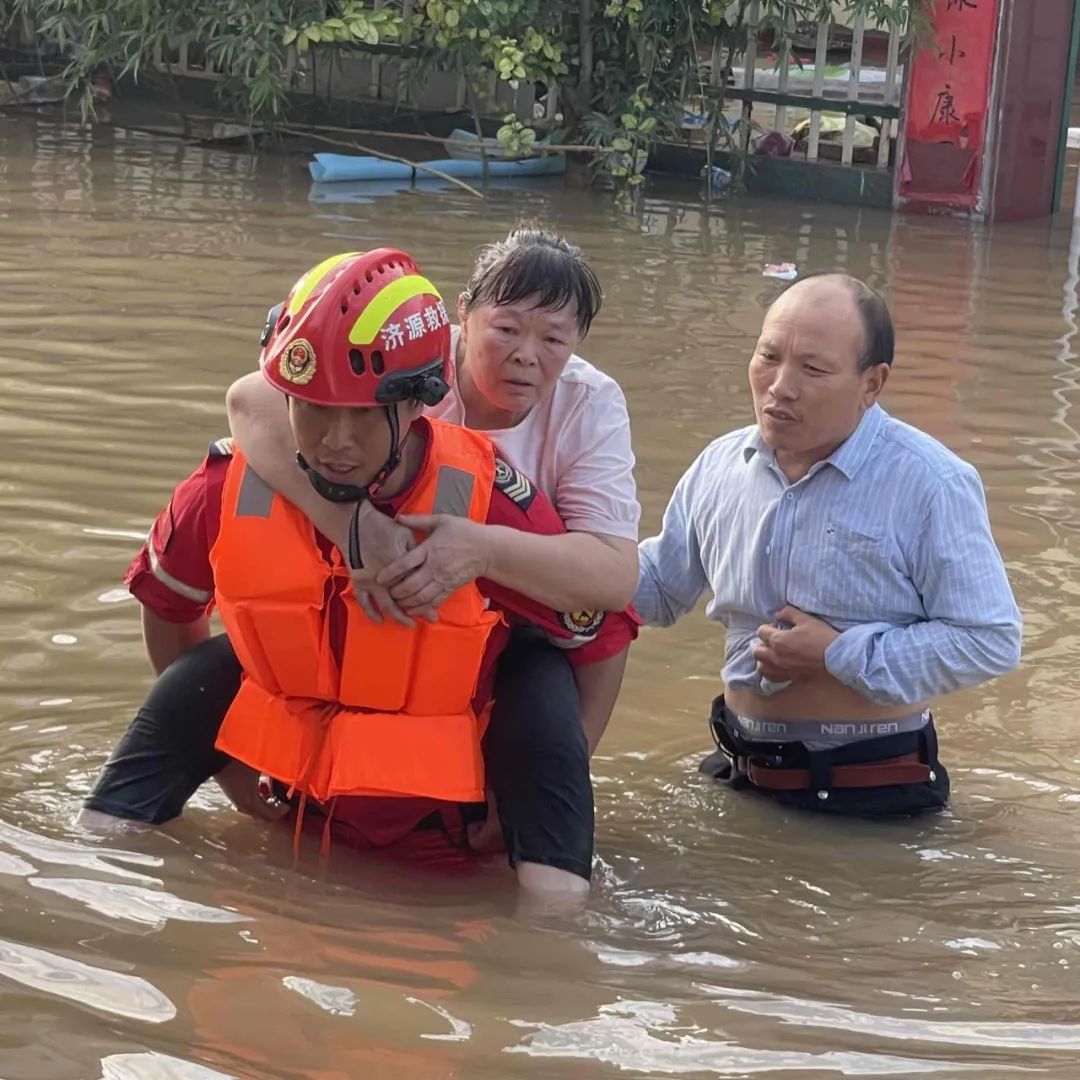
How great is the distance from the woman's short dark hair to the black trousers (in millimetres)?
625

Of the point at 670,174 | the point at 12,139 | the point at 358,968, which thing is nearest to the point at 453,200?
the point at 670,174

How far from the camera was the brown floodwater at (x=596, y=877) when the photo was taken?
2.68m

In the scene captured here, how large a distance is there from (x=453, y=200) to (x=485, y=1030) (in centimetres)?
922

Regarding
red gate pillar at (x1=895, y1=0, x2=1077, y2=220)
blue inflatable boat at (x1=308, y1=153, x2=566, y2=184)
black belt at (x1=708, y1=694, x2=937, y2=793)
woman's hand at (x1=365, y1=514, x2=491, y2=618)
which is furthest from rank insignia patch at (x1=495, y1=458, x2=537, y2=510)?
red gate pillar at (x1=895, y1=0, x2=1077, y2=220)

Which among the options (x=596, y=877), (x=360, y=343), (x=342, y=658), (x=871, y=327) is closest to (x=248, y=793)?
(x=342, y=658)

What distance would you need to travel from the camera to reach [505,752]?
126 inches

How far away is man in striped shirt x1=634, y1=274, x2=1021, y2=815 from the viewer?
363 centimetres

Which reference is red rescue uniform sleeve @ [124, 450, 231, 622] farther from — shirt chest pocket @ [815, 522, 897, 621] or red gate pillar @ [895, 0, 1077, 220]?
red gate pillar @ [895, 0, 1077, 220]

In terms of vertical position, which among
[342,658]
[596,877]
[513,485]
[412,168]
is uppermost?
[412,168]

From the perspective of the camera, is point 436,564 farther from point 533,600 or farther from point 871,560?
point 871,560

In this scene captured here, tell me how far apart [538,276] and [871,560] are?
0.94 metres

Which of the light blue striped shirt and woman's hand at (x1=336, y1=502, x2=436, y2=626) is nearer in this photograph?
woman's hand at (x1=336, y1=502, x2=436, y2=626)

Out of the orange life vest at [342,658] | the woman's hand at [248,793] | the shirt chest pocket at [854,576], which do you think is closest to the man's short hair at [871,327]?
the shirt chest pocket at [854,576]

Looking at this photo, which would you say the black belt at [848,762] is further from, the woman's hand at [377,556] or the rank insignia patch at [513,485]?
the woman's hand at [377,556]
